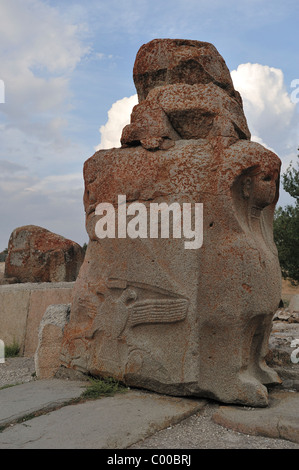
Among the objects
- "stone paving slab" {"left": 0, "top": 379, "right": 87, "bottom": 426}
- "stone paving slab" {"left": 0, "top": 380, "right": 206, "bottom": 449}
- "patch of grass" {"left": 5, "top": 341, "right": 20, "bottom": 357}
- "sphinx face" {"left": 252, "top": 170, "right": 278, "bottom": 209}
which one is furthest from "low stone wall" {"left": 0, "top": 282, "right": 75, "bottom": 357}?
"sphinx face" {"left": 252, "top": 170, "right": 278, "bottom": 209}

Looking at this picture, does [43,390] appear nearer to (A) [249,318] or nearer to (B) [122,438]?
(B) [122,438]

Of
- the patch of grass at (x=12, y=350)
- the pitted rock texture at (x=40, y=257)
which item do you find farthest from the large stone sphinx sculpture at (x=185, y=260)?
the pitted rock texture at (x=40, y=257)

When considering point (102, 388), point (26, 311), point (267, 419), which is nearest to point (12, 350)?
point (26, 311)

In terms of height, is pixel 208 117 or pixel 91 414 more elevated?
pixel 208 117

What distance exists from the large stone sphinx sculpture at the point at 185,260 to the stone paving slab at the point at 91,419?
7.8 inches

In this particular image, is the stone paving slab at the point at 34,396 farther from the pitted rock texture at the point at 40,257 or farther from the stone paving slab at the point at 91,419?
the pitted rock texture at the point at 40,257

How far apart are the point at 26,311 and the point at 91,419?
375 centimetres

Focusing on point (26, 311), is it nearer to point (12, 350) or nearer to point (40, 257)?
point (12, 350)

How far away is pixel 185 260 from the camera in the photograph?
3473mm

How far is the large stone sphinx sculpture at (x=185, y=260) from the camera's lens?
3.34 meters

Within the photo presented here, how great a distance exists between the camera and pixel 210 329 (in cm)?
338

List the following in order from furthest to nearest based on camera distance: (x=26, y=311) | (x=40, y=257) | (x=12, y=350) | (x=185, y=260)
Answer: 1. (x=40, y=257)
2. (x=26, y=311)
3. (x=12, y=350)
4. (x=185, y=260)

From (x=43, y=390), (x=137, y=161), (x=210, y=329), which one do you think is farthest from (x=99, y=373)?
(x=137, y=161)
